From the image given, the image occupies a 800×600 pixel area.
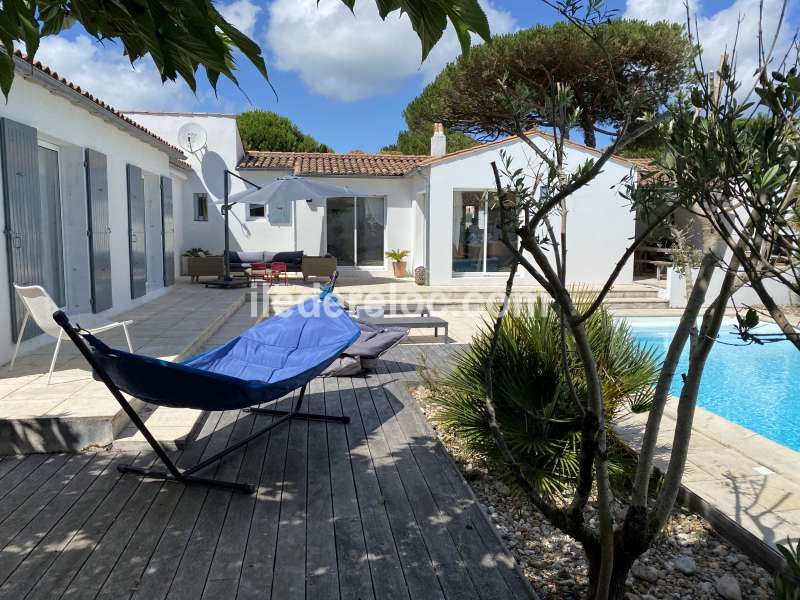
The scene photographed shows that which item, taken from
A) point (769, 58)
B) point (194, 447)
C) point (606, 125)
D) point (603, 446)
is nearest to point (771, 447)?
point (603, 446)

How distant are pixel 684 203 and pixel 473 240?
13.4 meters

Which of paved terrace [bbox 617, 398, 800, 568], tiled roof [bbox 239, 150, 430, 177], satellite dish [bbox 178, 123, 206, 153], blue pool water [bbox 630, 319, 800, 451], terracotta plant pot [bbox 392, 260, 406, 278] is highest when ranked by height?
satellite dish [bbox 178, 123, 206, 153]

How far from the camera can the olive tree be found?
1.43 metres

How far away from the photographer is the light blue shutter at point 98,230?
27.0 ft

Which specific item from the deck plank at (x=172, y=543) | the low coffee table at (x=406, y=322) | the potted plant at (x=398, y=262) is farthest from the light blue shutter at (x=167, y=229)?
the deck plank at (x=172, y=543)

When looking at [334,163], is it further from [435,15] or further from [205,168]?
[435,15]

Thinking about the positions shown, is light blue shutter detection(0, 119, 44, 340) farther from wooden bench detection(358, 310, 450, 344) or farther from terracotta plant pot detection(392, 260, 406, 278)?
terracotta plant pot detection(392, 260, 406, 278)

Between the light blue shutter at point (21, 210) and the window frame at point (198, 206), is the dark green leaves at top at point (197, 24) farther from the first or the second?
the window frame at point (198, 206)

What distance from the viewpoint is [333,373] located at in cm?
616

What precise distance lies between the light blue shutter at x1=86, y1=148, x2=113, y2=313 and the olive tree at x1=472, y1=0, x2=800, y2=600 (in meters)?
7.23

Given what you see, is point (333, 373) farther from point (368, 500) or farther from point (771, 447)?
point (771, 447)

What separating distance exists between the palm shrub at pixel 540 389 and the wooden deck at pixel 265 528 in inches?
15.3

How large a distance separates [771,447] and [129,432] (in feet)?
15.3

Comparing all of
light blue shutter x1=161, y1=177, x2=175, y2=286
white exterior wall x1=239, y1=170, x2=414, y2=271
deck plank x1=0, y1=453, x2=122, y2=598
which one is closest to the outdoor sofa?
white exterior wall x1=239, y1=170, x2=414, y2=271
